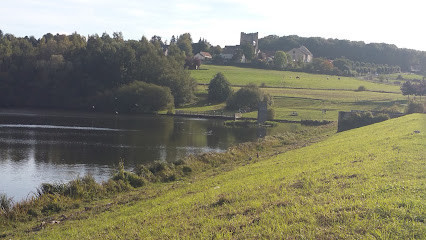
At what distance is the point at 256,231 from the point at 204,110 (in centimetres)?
8280

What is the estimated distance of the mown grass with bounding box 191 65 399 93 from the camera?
11319 cm

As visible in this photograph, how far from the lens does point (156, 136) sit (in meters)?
53.8

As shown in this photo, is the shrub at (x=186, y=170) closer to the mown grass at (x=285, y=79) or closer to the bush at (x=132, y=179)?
the bush at (x=132, y=179)

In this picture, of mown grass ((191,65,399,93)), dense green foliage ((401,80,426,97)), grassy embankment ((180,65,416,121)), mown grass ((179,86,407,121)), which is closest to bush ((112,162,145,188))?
grassy embankment ((180,65,416,121))

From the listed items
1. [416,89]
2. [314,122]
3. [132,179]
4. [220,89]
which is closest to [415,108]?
[314,122]

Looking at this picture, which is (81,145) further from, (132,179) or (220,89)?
(220,89)

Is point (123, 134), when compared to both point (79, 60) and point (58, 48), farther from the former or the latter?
point (58, 48)

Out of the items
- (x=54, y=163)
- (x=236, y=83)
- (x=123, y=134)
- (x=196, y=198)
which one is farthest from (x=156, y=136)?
(x=236, y=83)

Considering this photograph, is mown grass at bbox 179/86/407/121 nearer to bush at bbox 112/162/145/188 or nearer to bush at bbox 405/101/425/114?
bush at bbox 405/101/425/114

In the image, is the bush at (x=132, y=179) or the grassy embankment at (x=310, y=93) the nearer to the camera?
the bush at (x=132, y=179)

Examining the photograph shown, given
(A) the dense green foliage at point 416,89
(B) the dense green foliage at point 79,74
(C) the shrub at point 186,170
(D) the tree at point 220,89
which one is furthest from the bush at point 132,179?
(A) the dense green foliage at point 416,89

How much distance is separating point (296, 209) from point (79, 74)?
95487 mm

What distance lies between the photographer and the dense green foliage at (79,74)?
9906cm

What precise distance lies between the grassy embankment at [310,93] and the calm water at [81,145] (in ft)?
75.4
